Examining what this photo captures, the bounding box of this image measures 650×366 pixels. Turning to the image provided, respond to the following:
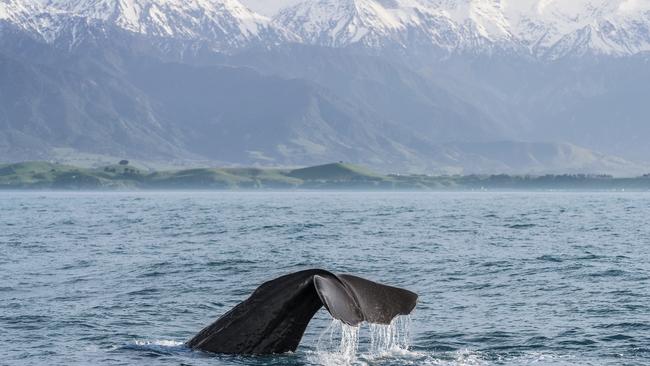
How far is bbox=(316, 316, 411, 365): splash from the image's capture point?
78.7 feet

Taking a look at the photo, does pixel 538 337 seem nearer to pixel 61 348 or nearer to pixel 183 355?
pixel 183 355

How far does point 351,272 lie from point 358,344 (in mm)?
18691

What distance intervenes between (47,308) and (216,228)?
166ft

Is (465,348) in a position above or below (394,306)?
below

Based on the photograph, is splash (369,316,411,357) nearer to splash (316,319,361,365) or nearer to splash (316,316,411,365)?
splash (316,316,411,365)

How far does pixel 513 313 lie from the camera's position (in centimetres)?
3181

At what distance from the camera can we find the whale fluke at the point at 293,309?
18031mm

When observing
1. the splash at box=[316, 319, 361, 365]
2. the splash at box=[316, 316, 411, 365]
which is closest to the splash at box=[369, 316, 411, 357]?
the splash at box=[316, 316, 411, 365]

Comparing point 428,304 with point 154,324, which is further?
point 428,304

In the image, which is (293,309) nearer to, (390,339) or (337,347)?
(337,347)

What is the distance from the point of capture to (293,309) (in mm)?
20359

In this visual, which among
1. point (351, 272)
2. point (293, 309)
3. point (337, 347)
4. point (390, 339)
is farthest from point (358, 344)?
point (351, 272)

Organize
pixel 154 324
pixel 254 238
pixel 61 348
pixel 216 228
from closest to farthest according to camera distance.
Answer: pixel 61 348 → pixel 154 324 → pixel 254 238 → pixel 216 228

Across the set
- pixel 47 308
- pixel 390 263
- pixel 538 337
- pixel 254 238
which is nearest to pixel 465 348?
pixel 538 337
